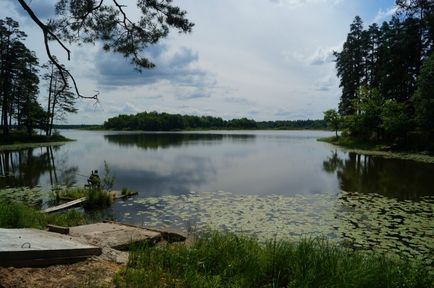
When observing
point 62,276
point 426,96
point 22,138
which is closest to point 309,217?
point 62,276

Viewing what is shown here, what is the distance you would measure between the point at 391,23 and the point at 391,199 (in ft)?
128

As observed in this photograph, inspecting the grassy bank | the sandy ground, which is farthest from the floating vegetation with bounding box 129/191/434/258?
the grassy bank

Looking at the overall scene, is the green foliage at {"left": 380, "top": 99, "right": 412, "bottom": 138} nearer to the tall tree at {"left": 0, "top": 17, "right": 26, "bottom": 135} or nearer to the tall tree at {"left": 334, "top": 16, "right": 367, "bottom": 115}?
the tall tree at {"left": 334, "top": 16, "right": 367, "bottom": 115}

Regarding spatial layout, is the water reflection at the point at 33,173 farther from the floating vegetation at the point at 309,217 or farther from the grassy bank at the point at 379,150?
the grassy bank at the point at 379,150

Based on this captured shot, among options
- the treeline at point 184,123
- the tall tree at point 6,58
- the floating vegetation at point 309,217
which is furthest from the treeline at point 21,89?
the treeline at point 184,123

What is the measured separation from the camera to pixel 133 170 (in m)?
22.2

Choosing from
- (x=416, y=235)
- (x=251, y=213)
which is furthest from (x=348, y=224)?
(x=251, y=213)

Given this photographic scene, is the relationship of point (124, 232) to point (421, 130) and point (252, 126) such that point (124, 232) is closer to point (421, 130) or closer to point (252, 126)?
point (421, 130)

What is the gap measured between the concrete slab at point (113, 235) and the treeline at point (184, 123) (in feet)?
416

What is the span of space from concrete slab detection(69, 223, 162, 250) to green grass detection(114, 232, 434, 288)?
51.1 inches

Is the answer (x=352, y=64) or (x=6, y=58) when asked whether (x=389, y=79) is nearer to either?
(x=352, y=64)

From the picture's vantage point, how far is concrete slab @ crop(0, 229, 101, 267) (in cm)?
423

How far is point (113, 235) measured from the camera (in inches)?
286

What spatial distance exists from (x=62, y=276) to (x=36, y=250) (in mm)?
485
